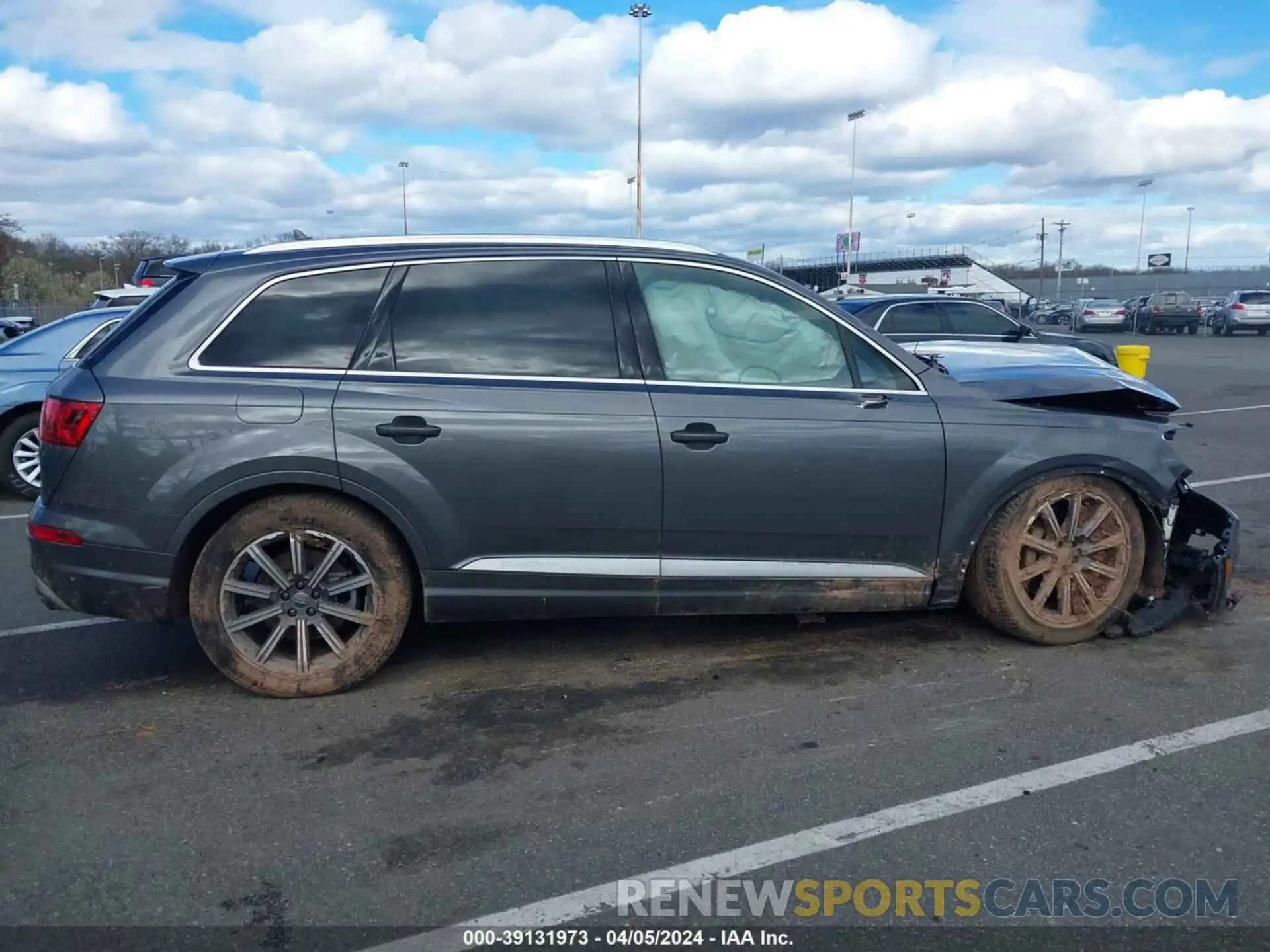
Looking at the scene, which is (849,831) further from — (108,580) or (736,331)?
(108,580)

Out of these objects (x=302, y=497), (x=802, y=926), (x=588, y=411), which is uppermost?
(x=588, y=411)

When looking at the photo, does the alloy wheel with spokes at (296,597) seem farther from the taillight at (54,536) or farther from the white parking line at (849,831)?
the white parking line at (849,831)

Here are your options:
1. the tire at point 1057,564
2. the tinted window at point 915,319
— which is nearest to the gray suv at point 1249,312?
the tinted window at point 915,319

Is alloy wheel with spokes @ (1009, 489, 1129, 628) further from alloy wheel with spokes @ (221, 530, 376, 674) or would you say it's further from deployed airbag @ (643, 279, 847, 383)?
alloy wheel with spokes @ (221, 530, 376, 674)

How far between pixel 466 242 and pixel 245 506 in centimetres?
142

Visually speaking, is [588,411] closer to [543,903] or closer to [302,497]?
[302,497]

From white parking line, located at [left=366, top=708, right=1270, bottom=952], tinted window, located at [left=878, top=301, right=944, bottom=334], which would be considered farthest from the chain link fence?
white parking line, located at [left=366, top=708, right=1270, bottom=952]

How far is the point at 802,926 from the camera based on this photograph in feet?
9.46

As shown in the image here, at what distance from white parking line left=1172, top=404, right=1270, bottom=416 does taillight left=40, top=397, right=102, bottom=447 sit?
525 inches

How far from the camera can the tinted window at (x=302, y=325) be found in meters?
4.28

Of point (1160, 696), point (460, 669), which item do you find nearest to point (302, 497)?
point (460, 669)

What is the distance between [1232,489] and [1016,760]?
20.1 feet

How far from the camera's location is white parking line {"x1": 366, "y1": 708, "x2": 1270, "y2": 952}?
2.90m

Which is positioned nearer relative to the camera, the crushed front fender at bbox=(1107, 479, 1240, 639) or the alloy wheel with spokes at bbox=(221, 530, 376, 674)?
the alloy wheel with spokes at bbox=(221, 530, 376, 674)
